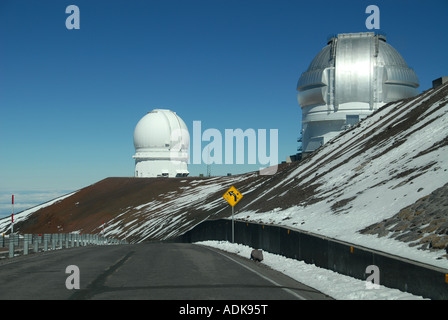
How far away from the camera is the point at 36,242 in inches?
1046

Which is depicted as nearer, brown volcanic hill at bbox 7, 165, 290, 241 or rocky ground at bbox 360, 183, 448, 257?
rocky ground at bbox 360, 183, 448, 257

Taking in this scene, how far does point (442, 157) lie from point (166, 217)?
138ft

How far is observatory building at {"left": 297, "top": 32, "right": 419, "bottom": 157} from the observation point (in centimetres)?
5872

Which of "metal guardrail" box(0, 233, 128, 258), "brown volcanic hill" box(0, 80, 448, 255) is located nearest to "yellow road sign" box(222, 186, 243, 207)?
"brown volcanic hill" box(0, 80, 448, 255)

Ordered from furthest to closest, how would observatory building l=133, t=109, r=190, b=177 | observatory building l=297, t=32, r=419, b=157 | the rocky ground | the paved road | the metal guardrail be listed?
observatory building l=133, t=109, r=190, b=177 → observatory building l=297, t=32, r=419, b=157 → the metal guardrail → the rocky ground → the paved road

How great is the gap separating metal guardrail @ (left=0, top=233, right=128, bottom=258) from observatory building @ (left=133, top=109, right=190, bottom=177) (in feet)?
161

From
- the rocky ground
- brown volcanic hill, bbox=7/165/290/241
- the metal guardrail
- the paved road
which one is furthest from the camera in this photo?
brown volcanic hill, bbox=7/165/290/241

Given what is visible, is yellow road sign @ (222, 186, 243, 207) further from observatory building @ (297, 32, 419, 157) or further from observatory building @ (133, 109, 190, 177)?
observatory building @ (133, 109, 190, 177)

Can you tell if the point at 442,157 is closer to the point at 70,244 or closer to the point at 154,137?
the point at 70,244

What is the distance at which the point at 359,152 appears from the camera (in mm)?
35781

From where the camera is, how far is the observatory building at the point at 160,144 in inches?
3696

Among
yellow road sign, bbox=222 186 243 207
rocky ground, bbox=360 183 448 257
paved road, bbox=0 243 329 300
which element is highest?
yellow road sign, bbox=222 186 243 207

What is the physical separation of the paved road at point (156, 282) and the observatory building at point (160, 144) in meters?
78.3

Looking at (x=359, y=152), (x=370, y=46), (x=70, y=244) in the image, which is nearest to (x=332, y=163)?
(x=359, y=152)
